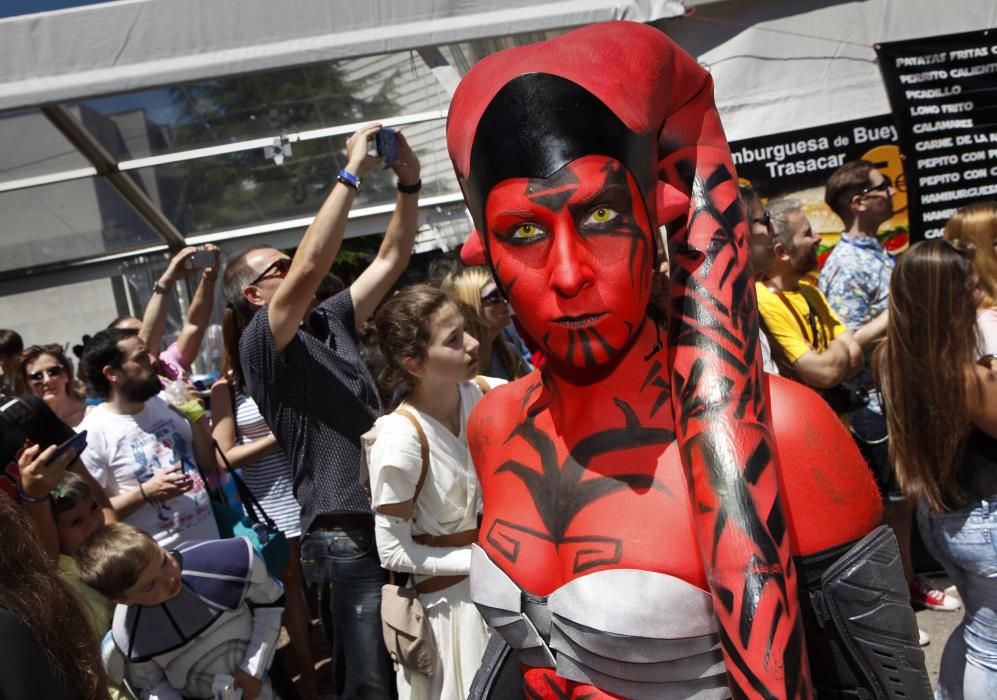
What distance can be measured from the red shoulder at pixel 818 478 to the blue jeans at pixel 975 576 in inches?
57.2

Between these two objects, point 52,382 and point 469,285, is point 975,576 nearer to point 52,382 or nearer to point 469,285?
point 469,285

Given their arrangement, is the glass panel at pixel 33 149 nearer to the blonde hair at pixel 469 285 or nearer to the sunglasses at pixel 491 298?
the blonde hair at pixel 469 285

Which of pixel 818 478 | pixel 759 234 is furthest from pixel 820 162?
pixel 818 478

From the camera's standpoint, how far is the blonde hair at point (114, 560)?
2.72 metres

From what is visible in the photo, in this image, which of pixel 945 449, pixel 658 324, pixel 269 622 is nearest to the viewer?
pixel 658 324

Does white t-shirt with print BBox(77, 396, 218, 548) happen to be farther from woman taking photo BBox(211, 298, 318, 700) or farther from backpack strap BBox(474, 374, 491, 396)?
backpack strap BBox(474, 374, 491, 396)

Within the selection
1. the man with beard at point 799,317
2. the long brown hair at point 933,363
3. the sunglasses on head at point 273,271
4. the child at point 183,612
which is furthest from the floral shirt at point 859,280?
the child at point 183,612

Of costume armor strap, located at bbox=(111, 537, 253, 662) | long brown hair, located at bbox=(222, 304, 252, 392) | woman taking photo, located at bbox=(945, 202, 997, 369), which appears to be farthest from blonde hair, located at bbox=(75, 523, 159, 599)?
woman taking photo, located at bbox=(945, 202, 997, 369)

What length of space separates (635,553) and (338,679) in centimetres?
186

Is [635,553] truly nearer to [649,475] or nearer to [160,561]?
[649,475]

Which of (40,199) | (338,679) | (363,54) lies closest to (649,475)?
(338,679)

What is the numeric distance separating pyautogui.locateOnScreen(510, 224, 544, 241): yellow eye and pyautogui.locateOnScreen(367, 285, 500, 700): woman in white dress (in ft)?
4.38

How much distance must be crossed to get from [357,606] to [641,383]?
168 centimetres

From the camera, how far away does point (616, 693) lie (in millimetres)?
1363
